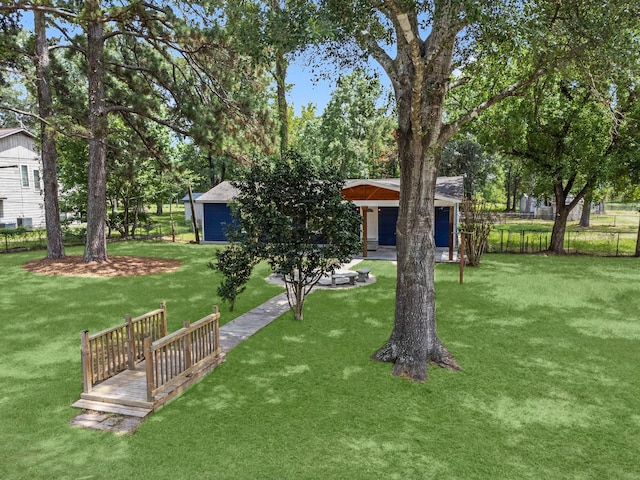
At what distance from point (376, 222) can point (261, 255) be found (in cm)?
1531

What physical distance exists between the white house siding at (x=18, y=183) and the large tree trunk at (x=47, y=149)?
47.1 feet

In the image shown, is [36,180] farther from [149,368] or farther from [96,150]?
[149,368]

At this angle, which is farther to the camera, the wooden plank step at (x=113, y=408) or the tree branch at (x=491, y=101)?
the tree branch at (x=491, y=101)

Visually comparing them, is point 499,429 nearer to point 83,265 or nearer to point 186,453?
point 186,453

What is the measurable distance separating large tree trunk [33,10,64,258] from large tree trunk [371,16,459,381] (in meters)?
15.5

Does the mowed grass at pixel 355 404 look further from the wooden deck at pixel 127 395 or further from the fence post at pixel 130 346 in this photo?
the fence post at pixel 130 346

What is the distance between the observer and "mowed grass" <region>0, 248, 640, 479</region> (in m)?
4.79

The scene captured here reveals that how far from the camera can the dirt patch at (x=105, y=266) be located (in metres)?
16.0

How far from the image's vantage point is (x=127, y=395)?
618 cm

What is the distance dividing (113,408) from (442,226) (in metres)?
19.1

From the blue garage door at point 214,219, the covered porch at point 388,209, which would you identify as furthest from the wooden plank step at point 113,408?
the blue garage door at point 214,219

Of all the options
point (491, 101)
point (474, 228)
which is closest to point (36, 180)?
point (474, 228)

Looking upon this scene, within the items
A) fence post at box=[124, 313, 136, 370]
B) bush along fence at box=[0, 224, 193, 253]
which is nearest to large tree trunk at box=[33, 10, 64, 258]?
bush along fence at box=[0, 224, 193, 253]

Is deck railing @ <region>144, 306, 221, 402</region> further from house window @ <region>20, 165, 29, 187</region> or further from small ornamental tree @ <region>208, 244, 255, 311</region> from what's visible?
house window @ <region>20, 165, 29, 187</region>
